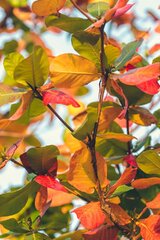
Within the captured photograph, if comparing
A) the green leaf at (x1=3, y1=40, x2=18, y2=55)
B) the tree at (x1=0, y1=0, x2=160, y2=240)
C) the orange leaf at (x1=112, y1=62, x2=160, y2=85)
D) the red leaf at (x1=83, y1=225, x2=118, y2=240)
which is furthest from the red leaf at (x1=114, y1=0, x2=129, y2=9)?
the green leaf at (x1=3, y1=40, x2=18, y2=55)

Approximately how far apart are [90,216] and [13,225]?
17 centimetres

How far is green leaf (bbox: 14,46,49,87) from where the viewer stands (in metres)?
0.84

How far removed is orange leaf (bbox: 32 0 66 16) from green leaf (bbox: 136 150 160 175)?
26 centimetres

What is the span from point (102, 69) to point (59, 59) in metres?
0.06

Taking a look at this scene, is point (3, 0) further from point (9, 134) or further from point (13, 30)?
point (9, 134)

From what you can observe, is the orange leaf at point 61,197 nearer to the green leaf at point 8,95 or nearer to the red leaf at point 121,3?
the green leaf at point 8,95

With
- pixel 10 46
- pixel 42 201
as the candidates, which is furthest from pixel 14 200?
pixel 10 46

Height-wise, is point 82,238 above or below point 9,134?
below

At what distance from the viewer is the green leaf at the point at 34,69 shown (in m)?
0.84

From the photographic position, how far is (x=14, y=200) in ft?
2.90

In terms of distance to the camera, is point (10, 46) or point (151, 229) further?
point (10, 46)

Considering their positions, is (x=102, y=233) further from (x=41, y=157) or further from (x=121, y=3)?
(x=121, y=3)

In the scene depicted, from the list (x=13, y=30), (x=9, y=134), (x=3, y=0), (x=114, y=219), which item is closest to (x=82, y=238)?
(x=114, y=219)

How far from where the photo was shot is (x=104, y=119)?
3.02ft
